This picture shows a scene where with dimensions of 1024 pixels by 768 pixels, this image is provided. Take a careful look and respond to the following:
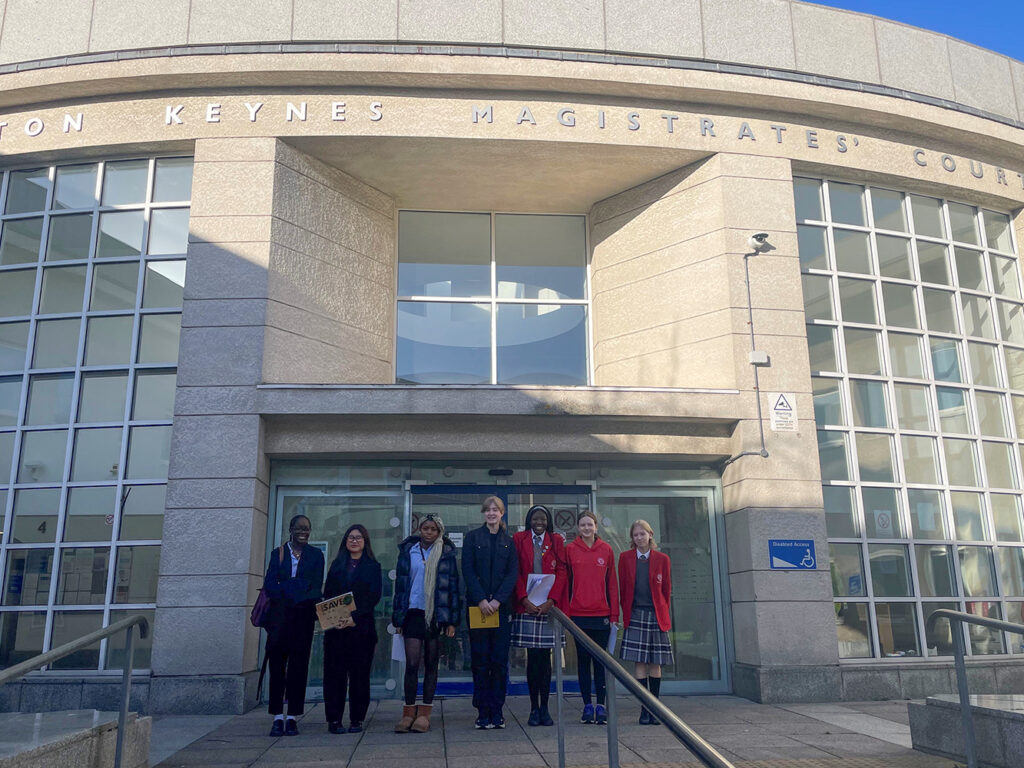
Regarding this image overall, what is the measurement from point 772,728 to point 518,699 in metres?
2.59

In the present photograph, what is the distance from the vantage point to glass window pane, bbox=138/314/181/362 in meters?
9.95

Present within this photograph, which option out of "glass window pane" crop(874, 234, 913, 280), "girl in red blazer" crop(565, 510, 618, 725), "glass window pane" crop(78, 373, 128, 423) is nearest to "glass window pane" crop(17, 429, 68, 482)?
"glass window pane" crop(78, 373, 128, 423)

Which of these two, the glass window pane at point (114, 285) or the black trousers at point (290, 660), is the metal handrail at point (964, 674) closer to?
the black trousers at point (290, 660)

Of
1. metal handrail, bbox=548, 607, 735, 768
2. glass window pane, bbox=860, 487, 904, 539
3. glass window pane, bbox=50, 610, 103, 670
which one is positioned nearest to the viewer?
metal handrail, bbox=548, 607, 735, 768

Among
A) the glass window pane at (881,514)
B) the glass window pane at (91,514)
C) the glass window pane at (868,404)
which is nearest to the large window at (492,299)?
the glass window pane at (868,404)

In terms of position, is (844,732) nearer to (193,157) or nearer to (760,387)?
(760,387)

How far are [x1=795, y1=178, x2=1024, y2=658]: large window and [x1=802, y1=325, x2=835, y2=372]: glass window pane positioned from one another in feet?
0.06

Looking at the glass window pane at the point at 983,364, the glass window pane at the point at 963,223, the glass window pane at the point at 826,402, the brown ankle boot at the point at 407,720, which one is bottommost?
the brown ankle boot at the point at 407,720

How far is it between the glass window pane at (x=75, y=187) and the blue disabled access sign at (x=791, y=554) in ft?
28.6

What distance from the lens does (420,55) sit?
10.2 metres

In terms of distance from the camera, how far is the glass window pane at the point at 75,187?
10547 millimetres

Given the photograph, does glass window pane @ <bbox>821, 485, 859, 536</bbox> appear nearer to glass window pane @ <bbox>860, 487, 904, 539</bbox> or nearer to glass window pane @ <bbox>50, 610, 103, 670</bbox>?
glass window pane @ <bbox>860, 487, 904, 539</bbox>

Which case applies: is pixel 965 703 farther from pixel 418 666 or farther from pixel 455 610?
pixel 418 666

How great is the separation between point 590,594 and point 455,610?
1.12m
